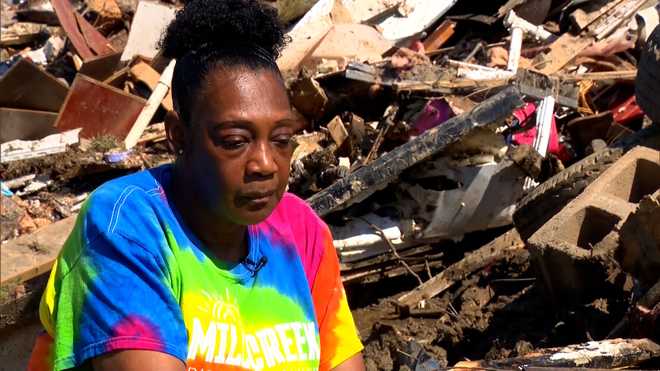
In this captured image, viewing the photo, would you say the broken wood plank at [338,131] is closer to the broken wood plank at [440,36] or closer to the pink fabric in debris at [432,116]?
the pink fabric in debris at [432,116]

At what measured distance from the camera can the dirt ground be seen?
15.5ft

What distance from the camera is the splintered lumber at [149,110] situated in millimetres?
7940

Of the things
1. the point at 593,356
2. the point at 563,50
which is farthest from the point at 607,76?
the point at 593,356

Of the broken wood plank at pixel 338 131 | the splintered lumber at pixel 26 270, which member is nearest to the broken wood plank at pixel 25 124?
the splintered lumber at pixel 26 270

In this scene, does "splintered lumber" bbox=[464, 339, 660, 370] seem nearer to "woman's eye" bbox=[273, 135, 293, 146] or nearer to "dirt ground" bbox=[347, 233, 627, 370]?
"dirt ground" bbox=[347, 233, 627, 370]

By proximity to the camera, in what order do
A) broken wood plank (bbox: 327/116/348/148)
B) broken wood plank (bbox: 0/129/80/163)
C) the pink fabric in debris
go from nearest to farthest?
the pink fabric in debris, broken wood plank (bbox: 327/116/348/148), broken wood plank (bbox: 0/129/80/163)

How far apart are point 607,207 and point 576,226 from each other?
0.58ft

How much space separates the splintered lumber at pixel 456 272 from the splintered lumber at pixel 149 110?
2893 millimetres

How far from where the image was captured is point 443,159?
6168mm

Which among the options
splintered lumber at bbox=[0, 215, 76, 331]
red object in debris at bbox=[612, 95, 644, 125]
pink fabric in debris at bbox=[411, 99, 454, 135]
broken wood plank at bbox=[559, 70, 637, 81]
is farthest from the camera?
red object in debris at bbox=[612, 95, 644, 125]

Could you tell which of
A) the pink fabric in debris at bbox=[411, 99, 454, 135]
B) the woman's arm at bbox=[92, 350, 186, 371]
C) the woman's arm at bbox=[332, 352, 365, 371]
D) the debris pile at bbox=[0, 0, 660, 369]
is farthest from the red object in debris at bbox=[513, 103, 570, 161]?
the woman's arm at bbox=[92, 350, 186, 371]

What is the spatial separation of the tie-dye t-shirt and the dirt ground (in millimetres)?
1620

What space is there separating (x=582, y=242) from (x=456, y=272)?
115 centimetres

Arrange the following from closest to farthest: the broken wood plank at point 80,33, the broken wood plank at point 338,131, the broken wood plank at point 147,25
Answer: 1. the broken wood plank at point 338,131
2. the broken wood plank at point 147,25
3. the broken wood plank at point 80,33
